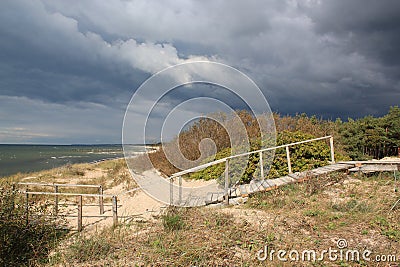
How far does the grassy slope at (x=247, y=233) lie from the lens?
4375 mm

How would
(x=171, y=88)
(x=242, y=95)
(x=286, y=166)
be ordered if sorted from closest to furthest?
1. (x=171, y=88)
2. (x=242, y=95)
3. (x=286, y=166)

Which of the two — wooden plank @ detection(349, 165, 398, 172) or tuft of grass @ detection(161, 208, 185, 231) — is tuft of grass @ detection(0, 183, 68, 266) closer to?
tuft of grass @ detection(161, 208, 185, 231)

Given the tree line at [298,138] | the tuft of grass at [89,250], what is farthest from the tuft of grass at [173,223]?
the tree line at [298,138]

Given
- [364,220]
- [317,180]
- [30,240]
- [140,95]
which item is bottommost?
[30,240]

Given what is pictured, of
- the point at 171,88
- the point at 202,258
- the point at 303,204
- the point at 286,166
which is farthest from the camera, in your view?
the point at 286,166

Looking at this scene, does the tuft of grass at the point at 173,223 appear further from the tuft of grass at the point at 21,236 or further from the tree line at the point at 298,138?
the tree line at the point at 298,138

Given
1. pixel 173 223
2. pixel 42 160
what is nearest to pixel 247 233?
pixel 173 223

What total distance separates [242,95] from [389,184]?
4.95 meters

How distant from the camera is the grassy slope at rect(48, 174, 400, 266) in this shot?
4.38m

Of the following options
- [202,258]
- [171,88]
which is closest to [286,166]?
[171,88]

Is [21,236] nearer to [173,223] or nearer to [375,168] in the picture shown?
[173,223]

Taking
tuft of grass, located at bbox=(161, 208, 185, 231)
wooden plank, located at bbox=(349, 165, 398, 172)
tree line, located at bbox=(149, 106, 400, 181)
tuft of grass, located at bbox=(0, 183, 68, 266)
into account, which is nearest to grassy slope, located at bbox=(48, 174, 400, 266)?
tuft of grass, located at bbox=(161, 208, 185, 231)

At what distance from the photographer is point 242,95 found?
8852mm

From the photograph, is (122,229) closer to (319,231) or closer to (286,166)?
(319,231)
